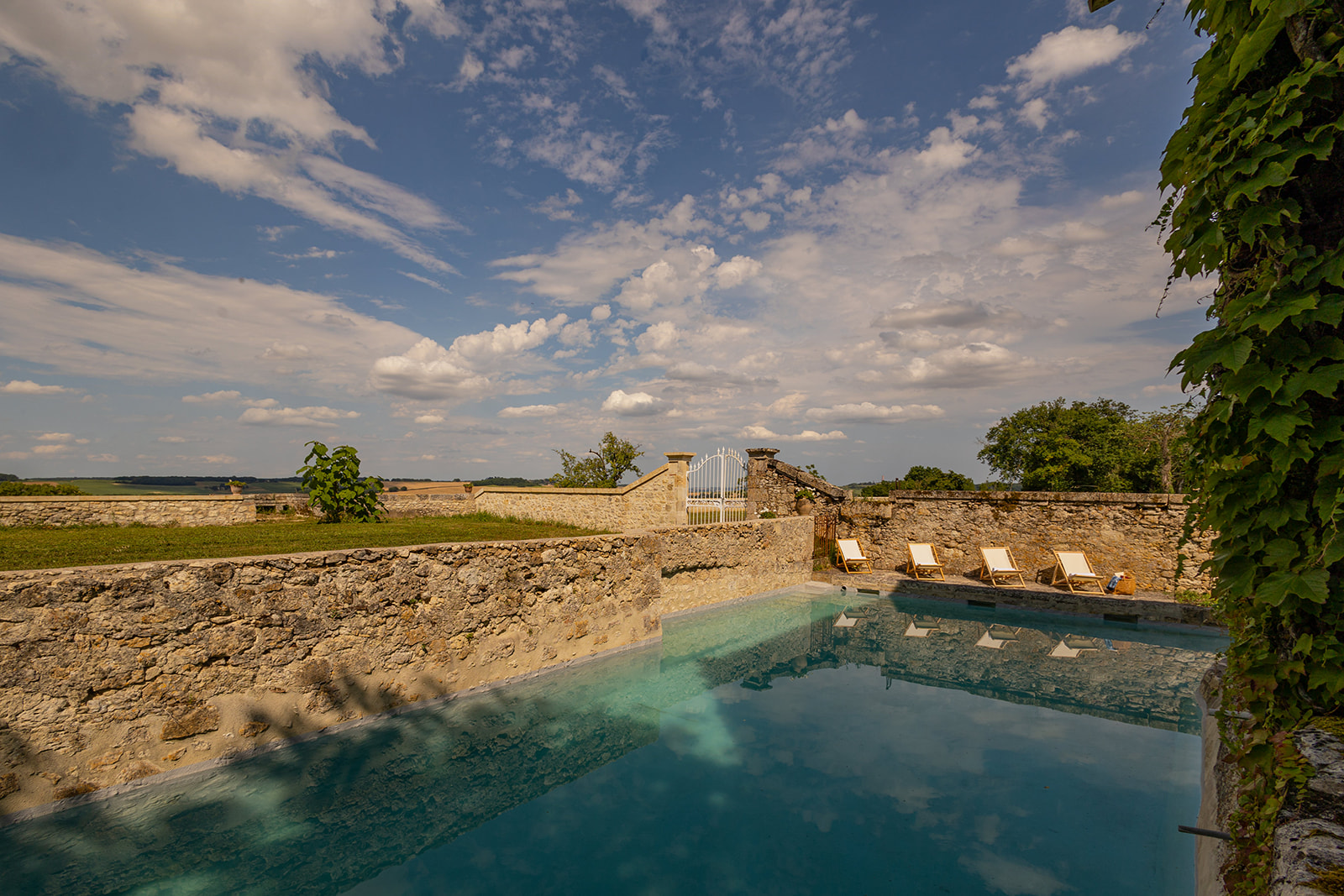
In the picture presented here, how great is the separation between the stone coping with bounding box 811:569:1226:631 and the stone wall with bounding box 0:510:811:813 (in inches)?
319

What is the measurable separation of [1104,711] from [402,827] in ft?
26.0

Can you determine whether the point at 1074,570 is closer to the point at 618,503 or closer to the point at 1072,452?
the point at 618,503

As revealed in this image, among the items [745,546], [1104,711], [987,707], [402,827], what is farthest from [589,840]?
[745,546]

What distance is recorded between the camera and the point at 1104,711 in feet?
21.4

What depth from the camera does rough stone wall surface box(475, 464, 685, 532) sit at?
45.9 ft

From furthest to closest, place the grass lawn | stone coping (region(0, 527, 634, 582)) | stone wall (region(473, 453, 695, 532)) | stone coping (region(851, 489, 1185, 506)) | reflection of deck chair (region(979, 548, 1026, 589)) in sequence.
→ stone wall (region(473, 453, 695, 532)), reflection of deck chair (region(979, 548, 1026, 589)), stone coping (region(851, 489, 1185, 506)), the grass lawn, stone coping (region(0, 527, 634, 582))

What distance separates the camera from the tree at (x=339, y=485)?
1341cm

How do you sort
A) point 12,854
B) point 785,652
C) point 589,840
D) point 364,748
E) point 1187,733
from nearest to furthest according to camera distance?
point 12,854 → point 589,840 → point 364,748 → point 1187,733 → point 785,652

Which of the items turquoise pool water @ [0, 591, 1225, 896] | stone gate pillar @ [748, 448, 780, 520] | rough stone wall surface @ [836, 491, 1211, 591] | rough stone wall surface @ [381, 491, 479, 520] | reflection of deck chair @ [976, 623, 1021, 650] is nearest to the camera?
turquoise pool water @ [0, 591, 1225, 896]

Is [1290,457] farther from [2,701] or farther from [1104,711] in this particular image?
[2,701]

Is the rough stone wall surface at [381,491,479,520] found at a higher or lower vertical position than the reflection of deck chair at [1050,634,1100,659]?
higher

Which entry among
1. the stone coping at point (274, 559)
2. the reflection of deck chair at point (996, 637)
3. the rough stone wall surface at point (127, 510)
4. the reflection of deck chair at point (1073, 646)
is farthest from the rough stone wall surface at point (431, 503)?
the reflection of deck chair at point (1073, 646)

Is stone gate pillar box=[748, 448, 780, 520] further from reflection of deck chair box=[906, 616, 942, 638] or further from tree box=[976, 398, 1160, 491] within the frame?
tree box=[976, 398, 1160, 491]

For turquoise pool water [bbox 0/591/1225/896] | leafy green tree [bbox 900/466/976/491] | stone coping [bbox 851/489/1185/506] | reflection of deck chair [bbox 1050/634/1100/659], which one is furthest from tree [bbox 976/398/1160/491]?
turquoise pool water [bbox 0/591/1225/896]
